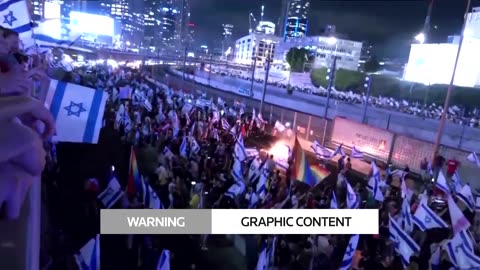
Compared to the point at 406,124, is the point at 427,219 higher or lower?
higher

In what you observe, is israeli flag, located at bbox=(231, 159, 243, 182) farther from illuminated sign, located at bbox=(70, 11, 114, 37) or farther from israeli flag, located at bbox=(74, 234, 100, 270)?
illuminated sign, located at bbox=(70, 11, 114, 37)

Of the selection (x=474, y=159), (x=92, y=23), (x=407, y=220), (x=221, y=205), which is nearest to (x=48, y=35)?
(x=221, y=205)

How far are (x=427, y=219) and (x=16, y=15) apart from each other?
255 inches

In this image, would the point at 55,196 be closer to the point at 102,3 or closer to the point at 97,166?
the point at 97,166

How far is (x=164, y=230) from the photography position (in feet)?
17.3

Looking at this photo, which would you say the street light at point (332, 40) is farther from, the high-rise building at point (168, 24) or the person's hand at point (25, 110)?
the person's hand at point (25, 110)

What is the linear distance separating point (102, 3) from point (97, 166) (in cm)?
7184

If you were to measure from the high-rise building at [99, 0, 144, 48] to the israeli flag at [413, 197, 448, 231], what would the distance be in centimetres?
7145

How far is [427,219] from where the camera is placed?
5.88 m

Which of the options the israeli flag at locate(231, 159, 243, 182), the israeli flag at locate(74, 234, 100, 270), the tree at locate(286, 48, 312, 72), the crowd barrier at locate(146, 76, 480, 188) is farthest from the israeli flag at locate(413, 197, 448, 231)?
the tree at locate(286, 48, 312, 72)

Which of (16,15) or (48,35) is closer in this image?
(16,15)

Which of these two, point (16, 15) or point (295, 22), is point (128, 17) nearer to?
point (295, 22)

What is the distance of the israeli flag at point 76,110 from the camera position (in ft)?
14.4

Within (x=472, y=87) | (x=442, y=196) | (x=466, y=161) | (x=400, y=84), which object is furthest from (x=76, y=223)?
(x=400, y=84)
